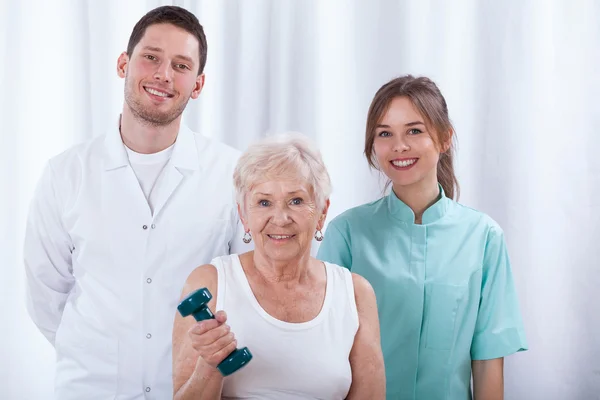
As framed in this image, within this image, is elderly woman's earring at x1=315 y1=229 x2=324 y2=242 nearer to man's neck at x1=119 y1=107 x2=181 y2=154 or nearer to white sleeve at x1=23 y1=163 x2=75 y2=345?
man's neck at x1=119 y1=107 x2=181 y2=154

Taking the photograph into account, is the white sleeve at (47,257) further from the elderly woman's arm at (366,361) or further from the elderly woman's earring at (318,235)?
the elderly woman's arm at (366,361)

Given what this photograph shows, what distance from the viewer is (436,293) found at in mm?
1863

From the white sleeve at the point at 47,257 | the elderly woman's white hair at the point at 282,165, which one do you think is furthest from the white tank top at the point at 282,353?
the white sleeve at the point at 47,257

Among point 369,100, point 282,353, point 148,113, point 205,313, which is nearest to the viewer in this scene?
point 205,313

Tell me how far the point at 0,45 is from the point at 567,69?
6.20 ft

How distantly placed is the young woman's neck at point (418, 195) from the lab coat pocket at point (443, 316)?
22cm

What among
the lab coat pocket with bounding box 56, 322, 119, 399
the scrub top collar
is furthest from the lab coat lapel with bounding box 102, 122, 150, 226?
the scrub top collar

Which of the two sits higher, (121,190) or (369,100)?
(369,100)

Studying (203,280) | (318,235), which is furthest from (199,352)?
(318,235)

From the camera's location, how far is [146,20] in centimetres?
183

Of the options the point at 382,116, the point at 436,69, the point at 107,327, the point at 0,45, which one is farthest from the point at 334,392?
the point at 0,45

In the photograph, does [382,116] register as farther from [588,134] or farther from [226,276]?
[588,134]

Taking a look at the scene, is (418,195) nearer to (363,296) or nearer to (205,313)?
(363,296)

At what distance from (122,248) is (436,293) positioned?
2.73 ft
